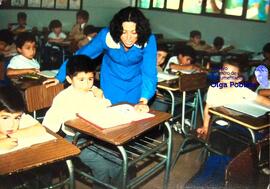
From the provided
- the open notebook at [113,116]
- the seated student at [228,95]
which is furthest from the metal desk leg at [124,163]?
the seated student at [228,95]

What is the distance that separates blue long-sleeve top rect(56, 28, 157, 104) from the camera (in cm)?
211

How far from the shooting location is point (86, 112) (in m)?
1.74

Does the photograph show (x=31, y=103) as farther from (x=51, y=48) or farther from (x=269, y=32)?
(x=269, y=32)

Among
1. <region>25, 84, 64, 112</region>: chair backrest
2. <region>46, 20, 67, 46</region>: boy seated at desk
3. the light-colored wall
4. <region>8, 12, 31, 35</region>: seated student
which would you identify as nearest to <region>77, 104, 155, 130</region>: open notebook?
<region>25, 84, 64, 112</region>: chair backrest

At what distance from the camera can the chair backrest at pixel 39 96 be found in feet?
6.25

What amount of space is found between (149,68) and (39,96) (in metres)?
0.69

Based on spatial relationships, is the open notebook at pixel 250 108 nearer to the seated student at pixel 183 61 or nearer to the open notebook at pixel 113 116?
the open notebook at pixel 113 116

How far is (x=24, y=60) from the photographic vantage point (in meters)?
2.89

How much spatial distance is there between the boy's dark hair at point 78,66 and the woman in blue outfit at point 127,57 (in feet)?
0.36

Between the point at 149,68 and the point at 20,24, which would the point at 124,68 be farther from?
the point at 20,24

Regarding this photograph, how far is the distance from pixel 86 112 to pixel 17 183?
1.71ft

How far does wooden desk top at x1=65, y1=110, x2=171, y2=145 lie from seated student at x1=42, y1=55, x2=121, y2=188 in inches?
6.9

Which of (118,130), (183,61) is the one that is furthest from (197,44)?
(118,130)

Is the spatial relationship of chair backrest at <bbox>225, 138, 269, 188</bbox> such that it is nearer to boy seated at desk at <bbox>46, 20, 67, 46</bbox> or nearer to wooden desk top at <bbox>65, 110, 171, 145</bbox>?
wooden desk top at <bbox>65, 110, 171, 145</bbox>
